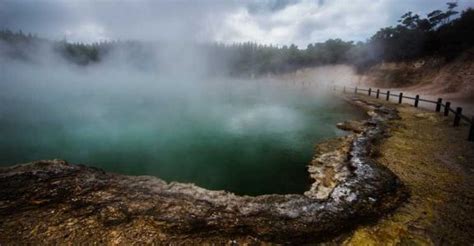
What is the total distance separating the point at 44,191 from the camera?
500 centimetres

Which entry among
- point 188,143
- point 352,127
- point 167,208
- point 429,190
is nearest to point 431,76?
point 352,127

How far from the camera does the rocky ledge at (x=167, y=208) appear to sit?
3.80 metres

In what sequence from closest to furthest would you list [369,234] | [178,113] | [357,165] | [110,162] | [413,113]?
1. [369,234]
2. [357,165]
3. [110,162]
4. [413,113]
5. [178,113]

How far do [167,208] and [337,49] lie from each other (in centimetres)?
5354

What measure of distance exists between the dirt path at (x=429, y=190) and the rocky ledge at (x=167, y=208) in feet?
1.07

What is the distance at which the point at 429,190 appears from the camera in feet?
16.5

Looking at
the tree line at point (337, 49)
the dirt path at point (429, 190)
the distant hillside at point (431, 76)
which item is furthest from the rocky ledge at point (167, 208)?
the tree line at point (337, 49)

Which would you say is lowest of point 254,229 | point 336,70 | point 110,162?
point 110,162

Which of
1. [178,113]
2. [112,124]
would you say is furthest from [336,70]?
[112,124]

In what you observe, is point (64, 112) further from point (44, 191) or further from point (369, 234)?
point (369, 234)

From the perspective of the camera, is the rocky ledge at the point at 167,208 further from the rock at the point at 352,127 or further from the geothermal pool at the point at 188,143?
the rock at the point at 352,127

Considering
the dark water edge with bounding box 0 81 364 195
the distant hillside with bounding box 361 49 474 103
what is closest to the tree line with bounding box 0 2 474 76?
the distant hillside with bounding box 361 49 474 103

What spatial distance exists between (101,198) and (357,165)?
21.2 ft

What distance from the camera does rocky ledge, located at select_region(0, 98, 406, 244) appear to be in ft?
12.5
